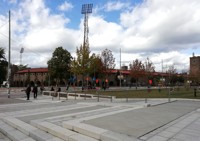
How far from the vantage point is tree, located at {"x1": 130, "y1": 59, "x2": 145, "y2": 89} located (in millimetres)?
80812

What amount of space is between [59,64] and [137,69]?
25.3 m

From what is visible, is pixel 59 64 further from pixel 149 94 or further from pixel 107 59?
pixel 149 94

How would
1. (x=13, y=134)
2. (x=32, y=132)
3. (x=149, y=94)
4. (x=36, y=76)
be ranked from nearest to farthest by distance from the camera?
(x=32, y=132) < (x=13, y=134) < (x=149, y=94) < (x=36, y=76)

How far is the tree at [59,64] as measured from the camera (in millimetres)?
68875

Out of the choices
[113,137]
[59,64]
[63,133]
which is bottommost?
[63,133]

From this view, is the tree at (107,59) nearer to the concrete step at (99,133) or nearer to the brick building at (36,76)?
the brick building at (36,76)

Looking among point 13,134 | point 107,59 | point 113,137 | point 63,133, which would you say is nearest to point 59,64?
point 107,59

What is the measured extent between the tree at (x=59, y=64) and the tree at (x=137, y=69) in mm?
21667

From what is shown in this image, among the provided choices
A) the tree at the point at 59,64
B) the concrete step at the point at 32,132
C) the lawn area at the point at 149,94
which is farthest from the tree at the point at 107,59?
the concrete step at the point at 32,132

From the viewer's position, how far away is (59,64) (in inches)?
2717

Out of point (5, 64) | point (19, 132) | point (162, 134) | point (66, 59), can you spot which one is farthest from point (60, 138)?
point (5, 64)

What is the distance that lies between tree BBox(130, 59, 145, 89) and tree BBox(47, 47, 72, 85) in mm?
21667

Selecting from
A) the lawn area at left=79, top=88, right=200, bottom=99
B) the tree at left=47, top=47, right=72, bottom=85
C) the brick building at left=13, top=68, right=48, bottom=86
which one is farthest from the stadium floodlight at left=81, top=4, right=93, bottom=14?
the brick building at left=13, top=68, right=48, bottom=86

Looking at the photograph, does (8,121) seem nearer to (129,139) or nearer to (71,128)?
(71,128)
